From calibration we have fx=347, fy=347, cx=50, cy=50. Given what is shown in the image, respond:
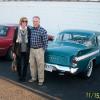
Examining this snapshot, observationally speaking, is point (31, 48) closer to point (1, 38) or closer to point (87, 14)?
point (1, 38)

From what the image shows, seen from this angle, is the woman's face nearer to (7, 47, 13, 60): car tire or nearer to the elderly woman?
the elderly woman

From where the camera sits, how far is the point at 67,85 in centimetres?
984

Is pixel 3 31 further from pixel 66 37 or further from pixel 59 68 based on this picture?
pixel 59 68

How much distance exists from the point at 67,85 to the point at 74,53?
930mm

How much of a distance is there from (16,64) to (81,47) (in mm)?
2040

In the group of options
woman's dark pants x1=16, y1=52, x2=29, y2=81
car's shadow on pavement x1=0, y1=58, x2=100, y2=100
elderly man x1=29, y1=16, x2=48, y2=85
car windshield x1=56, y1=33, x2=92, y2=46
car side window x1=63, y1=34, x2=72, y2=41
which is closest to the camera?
car's shadow on pavement x1=0, y1=58, x2=100, y2=100

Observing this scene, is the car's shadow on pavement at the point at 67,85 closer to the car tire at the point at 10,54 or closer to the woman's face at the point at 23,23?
the car tire at the point at 10,54

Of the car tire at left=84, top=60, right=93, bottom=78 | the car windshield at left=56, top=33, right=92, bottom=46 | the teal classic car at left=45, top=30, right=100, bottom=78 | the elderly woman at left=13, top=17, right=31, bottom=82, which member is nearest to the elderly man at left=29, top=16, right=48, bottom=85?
the elderly woman at left=13, top=17, right=31, bottom=82

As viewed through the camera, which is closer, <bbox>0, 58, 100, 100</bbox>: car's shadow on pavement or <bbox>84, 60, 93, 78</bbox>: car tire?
<bbox>0, 58, 100, 100</bbox>: car's shadow on pavement

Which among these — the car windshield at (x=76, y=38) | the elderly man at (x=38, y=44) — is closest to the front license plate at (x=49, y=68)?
the elderly man at (x=38, y=44)

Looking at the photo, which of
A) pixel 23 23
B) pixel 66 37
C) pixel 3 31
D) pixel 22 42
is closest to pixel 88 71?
pixel 66 37

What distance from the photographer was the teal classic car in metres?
9.70

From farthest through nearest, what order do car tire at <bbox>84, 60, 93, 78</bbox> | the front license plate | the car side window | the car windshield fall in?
the car side window → the car windshield → car tire at <bbox>84, 60, 93, 78</bbox> → the front license plate

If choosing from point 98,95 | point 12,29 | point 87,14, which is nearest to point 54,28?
point 87,14
